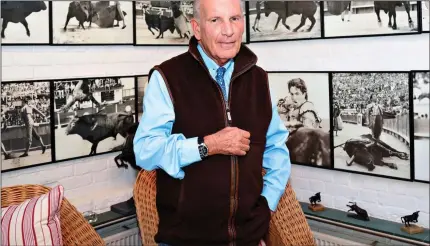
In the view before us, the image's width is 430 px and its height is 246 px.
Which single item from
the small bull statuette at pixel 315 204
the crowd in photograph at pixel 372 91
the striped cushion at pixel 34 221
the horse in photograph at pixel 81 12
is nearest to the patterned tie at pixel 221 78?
the striped cushion at pixel 34 221

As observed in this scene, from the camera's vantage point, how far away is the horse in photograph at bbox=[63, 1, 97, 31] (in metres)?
2.41

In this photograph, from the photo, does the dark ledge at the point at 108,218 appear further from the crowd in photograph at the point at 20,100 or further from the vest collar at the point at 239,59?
the vest collar at the point at 239,59

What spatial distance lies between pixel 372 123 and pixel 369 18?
0.54m

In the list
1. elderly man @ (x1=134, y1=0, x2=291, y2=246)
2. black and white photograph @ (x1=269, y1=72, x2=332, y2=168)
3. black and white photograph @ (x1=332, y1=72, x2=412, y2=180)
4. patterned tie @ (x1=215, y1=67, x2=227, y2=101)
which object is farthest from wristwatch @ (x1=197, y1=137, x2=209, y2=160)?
black and white photograph @ (x1=332, y1=72, x2=412, y2=180)

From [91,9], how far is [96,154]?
808 mm

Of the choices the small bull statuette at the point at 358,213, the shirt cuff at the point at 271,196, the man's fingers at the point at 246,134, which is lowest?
the small bull statuette at the point at 358,213

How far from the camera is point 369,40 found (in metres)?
2.36

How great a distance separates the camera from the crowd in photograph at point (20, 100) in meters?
2.18

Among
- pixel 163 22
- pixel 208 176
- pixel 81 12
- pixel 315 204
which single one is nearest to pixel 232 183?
pixel 208 176

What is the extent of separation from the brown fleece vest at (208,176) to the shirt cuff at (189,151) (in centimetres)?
7

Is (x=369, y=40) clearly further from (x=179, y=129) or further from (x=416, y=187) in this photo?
(x=179, y=129)

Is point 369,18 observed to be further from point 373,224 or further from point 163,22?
point 163,22

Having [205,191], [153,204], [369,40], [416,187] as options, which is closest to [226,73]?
[205,191]

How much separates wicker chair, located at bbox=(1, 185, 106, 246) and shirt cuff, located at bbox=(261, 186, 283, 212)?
0.77m
